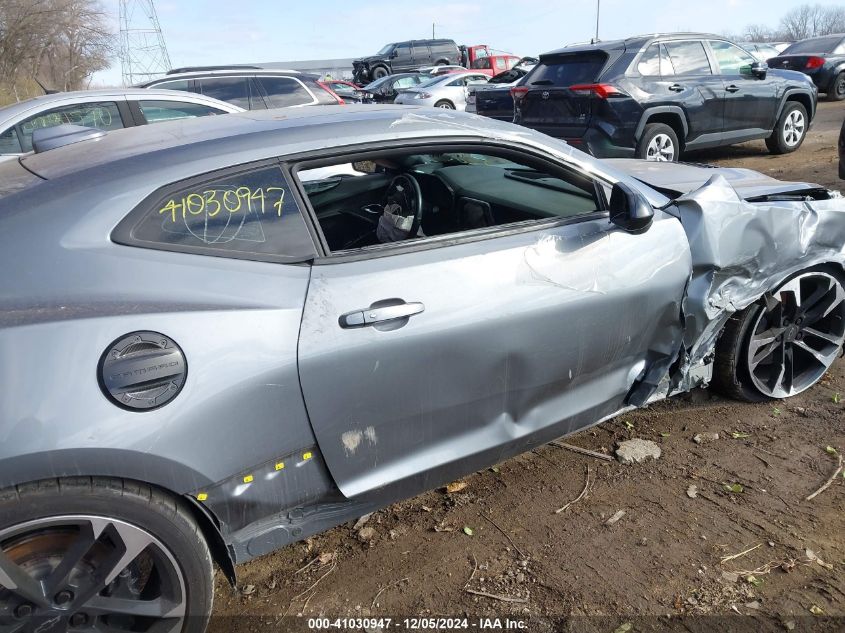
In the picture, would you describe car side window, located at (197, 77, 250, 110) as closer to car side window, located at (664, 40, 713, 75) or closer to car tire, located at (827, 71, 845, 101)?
car side window, located at (664, 40, 713, 75)

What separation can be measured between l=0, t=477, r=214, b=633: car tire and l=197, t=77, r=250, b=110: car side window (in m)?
6.70

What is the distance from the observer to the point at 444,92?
58.7ft

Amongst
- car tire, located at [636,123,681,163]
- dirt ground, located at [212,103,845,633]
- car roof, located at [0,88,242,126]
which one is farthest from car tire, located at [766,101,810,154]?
car roof, located at [0,88,242,126]

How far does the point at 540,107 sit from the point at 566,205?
593cm

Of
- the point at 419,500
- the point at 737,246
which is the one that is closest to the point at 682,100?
the point at 737,246

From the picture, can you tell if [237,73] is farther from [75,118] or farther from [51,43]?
[51,43]

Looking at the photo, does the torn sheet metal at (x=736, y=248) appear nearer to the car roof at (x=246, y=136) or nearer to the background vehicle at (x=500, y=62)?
the car roof at (x=246, y=136)

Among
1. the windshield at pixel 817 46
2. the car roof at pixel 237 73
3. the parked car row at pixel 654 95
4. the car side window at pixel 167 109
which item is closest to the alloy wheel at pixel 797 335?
the parked car row at pixel 654 95

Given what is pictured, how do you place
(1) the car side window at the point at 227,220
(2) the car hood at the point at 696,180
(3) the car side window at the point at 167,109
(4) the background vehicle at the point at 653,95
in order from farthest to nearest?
(4) the background vehicle at the point at 653,95 → (3) the car side window at the point at 167,109 → (2) the car hood at the point at 696,180 → (1) the car side window at the point at 227,220

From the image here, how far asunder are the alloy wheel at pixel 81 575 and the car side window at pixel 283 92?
22.2ft

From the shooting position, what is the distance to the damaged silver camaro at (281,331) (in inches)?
72.9

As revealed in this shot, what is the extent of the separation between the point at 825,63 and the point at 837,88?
685mm

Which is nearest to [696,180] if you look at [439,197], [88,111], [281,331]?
[439,197]

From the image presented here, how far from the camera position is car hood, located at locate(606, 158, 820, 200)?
3.30m
